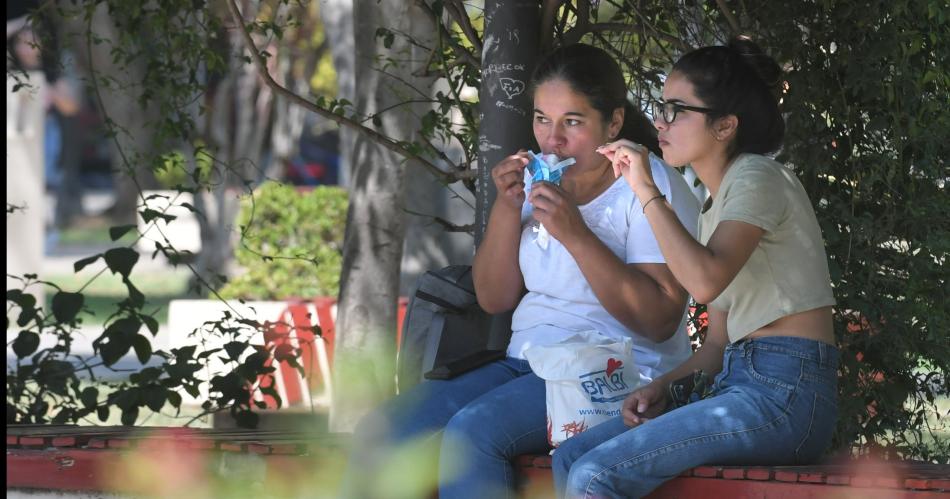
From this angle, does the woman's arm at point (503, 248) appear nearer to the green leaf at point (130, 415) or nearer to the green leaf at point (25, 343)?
the green leaf at point (130, 415)

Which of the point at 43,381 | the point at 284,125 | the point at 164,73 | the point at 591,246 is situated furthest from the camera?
the point at 284,125

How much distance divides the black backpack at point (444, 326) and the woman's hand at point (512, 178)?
436mm

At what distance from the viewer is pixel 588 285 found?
386 cm

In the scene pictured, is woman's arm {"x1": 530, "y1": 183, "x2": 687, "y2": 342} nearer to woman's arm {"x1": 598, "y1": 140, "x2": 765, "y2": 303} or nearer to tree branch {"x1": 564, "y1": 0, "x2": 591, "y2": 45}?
woman's arm {"x1": 598, "y1": 140, "x2": 765, "y2": 303}

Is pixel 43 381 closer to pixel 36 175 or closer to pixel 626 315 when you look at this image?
pixel 626 315

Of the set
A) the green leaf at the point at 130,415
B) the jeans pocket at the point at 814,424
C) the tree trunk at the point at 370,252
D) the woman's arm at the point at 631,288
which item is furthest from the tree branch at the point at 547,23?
the tree trunk at the point at 370,252

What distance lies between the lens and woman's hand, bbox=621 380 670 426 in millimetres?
3430

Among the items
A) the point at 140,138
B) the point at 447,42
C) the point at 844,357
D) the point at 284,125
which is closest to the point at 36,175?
the point at 140,138

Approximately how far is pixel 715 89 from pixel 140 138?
476 inches

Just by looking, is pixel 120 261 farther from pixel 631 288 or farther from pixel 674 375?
pixel 674 375

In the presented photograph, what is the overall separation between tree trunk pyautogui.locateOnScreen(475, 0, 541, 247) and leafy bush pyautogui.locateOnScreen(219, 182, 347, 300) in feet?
29.0

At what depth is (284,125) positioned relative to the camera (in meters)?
22.8

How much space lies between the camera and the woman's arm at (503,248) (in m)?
3.92

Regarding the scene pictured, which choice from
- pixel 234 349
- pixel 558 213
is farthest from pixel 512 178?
pixel 234 349
